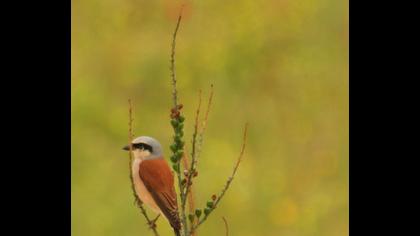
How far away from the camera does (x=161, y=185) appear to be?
10.0ft

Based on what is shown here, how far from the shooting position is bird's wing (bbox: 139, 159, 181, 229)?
2.94 metres

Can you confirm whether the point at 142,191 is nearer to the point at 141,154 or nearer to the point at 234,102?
the point at 141,154

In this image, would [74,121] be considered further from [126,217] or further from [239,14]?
[239,14]

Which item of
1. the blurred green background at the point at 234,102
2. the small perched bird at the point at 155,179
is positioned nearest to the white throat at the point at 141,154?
the small perched bird at the point at 155,179

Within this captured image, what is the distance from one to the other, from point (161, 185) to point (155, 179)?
0.07m

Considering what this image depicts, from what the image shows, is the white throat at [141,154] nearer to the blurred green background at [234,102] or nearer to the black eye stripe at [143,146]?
the black eye stripe at [143,146]

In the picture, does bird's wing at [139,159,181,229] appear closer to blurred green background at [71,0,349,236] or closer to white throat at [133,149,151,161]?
white throat at [133,149,151,161]

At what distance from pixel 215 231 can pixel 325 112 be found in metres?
1.40

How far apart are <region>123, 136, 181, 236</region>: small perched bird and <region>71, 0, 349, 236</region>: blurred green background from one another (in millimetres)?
1052

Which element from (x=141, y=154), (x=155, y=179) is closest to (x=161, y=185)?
(x=155, y=179)

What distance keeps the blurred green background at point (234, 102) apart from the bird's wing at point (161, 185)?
110 cm

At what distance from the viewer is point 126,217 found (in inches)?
162

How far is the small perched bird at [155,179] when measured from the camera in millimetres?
2910
